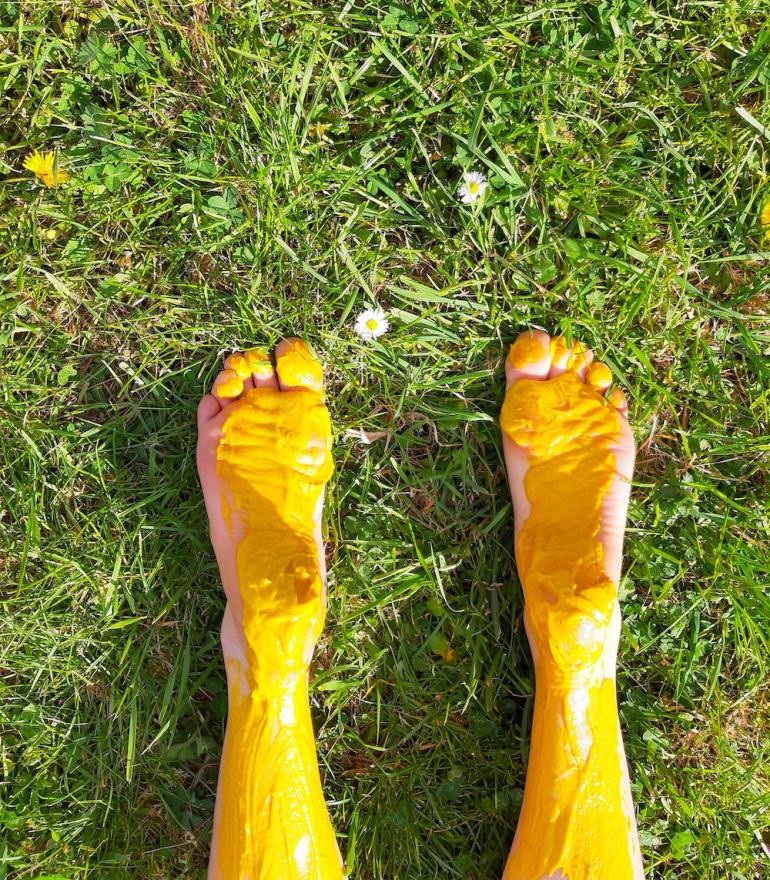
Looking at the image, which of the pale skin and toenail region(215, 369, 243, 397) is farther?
toenail region(215, 369, 243, 397)

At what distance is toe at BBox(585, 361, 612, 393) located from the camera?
2035 mm

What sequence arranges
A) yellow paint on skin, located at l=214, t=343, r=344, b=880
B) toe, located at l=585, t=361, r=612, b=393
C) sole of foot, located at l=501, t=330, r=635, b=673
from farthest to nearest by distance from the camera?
toe, located at l=585, t=361, r=612, b=393, sole of foot, located at l=501, t=330, r=635, b=673, yellow paint on skin, located at l=214, t=343, r=344, b=880

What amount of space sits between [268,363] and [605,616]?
48.5 inches

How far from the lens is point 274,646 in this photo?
180cm

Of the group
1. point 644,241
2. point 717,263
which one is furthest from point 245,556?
point 717,263

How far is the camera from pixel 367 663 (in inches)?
80.3

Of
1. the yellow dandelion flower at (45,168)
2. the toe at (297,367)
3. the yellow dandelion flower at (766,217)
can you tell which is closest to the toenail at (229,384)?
the toe at (297,367)

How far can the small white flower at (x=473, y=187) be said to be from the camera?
1980 millimetres

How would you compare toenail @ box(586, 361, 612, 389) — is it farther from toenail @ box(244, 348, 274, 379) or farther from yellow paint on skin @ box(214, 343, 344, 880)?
toenail @ box(244, 348, 274, 379)

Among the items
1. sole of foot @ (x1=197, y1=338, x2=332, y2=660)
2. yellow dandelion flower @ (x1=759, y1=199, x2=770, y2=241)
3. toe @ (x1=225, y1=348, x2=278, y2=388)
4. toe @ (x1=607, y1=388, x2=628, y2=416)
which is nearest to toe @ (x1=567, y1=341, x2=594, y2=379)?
toe @ (x1=607, y1=388, x2=628, y2=416)

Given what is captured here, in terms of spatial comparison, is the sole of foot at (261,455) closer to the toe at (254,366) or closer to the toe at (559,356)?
the toe at (254,366)

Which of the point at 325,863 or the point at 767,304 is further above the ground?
the point at 767,304

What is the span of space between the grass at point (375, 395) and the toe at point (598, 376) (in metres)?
0.06

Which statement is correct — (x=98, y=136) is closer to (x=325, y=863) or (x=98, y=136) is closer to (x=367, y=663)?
(x=367, y=663)
